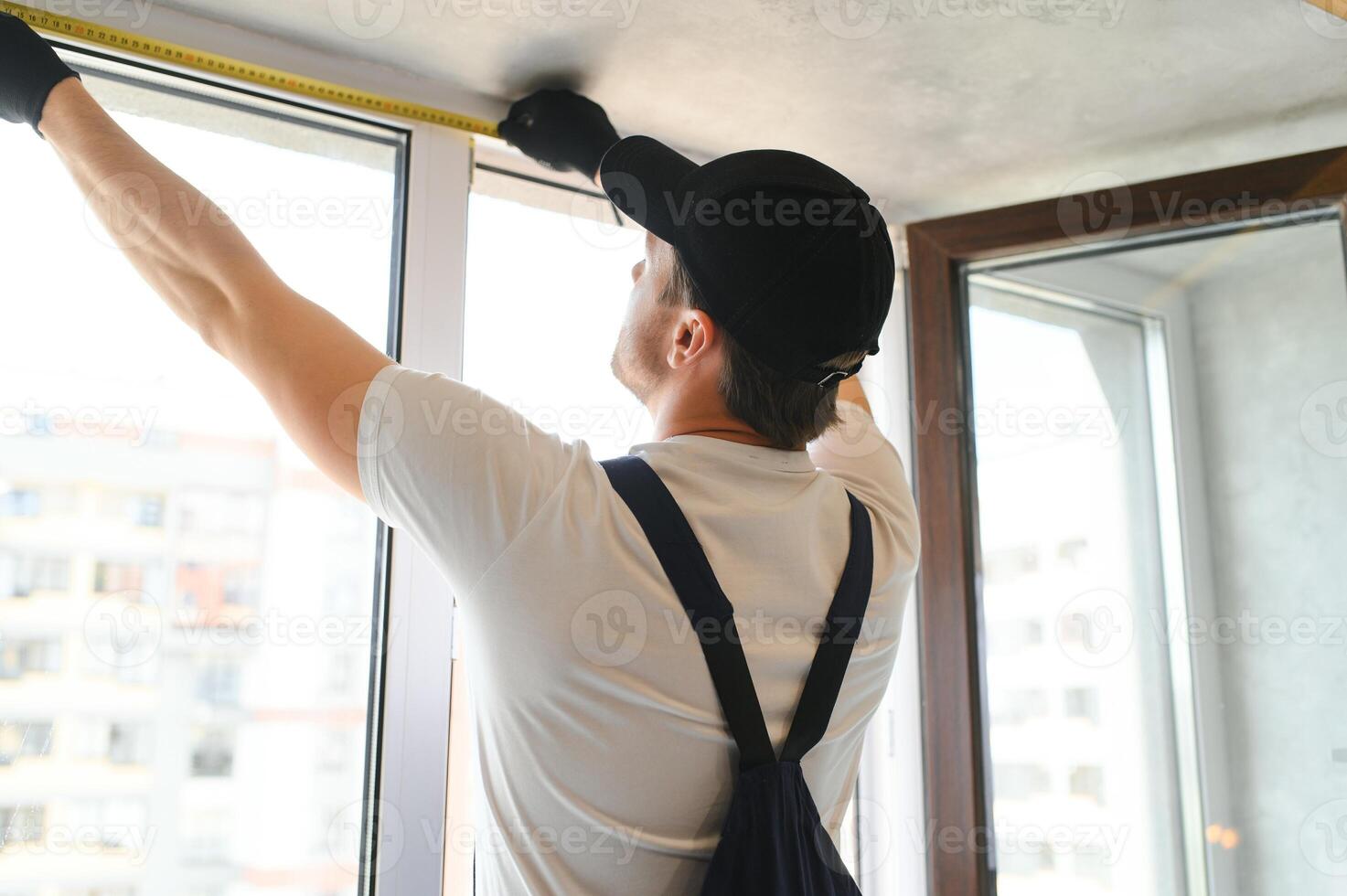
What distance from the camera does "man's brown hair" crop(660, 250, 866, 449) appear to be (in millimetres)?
1038

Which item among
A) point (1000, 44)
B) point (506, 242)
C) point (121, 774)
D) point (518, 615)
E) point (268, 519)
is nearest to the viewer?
point (518, 615)

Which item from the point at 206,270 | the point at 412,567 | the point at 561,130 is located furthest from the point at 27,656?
the point at 561,130

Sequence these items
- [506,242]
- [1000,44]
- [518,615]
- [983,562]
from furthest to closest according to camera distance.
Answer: [983,562], [506,242], [1000,44], [518,615]

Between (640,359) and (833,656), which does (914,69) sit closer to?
(640,359)

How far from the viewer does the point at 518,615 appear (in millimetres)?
889

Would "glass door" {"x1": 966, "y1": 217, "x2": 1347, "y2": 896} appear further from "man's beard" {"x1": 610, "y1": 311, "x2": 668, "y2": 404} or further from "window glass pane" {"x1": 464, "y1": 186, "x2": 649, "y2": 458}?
"man's beard" {"x1": 610, "y1": 311, "x2": 668, "y2": 404}

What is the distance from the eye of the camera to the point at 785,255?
0.98 m

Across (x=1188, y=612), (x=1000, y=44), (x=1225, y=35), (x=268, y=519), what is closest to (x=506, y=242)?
(x=268, y=519)

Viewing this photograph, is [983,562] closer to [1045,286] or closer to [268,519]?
[1045,286]

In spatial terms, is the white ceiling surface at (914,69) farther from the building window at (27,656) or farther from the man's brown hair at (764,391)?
the building window at (27,656)

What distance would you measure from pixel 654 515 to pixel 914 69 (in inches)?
40.0

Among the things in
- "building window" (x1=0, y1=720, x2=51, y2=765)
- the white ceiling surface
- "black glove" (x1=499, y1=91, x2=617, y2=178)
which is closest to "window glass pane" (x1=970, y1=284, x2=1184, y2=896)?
the white ceiling surface

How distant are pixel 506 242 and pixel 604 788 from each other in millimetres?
1033

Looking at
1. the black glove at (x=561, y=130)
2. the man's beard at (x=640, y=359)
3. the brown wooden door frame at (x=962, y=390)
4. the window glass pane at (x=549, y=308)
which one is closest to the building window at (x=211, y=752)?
the window glass pane at (x=549, y=308)
